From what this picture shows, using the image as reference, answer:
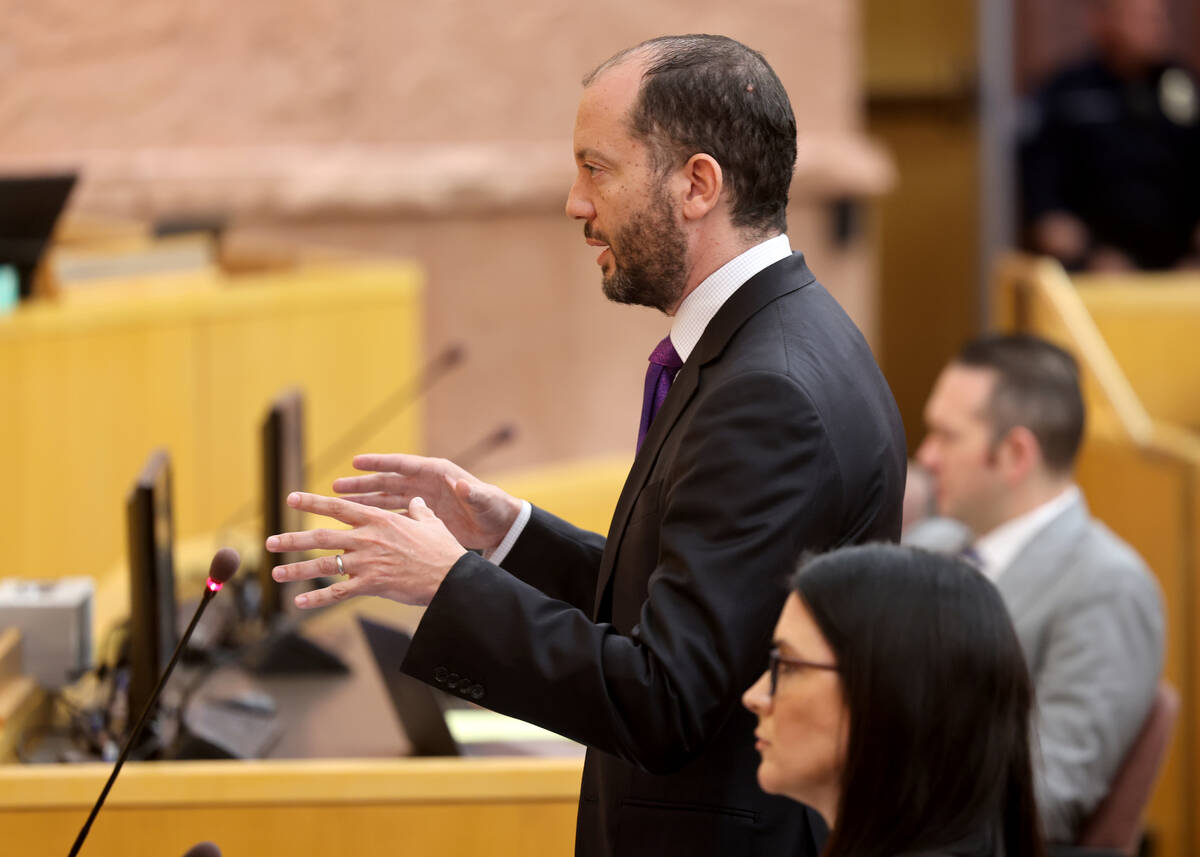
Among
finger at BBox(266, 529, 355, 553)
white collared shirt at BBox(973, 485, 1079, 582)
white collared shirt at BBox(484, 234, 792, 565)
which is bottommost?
white collared shirt at BBox(973, 485, 1079, 582)

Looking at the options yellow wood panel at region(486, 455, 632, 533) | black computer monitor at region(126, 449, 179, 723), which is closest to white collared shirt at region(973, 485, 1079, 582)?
yellow wood panel at region(486, 455, 632, 533)

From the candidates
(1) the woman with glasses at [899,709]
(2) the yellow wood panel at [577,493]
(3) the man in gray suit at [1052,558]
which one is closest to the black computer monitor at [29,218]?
(2) the yellow wood panel at [577,493]

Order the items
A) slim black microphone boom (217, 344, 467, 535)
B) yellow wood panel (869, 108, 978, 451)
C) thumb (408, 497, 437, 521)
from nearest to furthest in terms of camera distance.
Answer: thumb (408, 497, 437, 521) < slim black microphone boom (217, 344, 467, 535) < yellow wood panel (869, 108, 978, 451)

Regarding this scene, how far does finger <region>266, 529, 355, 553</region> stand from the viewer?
143 centimetres

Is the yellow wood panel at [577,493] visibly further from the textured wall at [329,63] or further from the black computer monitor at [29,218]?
the textured wall at [329,63]

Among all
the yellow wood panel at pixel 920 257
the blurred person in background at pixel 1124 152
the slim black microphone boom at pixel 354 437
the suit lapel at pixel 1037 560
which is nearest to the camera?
the suit lapel at pixel 1037 560

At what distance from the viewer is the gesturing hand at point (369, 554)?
1435mm

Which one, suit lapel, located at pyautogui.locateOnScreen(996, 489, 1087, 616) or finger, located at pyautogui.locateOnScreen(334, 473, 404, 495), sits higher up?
finger, located at pyautogui.locateOnScreen(334, 473, 404, 495)

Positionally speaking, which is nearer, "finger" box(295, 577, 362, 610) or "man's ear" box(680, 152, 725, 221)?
"finger" box(295, 577, 362, 610)

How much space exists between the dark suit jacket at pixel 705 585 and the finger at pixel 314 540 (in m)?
0.10

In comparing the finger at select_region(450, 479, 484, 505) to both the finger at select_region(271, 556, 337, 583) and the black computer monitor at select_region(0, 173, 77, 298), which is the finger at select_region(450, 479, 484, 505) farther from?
the black computer monitor at select_region(0, 173, 77, 298)

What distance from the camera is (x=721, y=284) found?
159cm

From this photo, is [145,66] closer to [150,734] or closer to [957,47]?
[957,47]

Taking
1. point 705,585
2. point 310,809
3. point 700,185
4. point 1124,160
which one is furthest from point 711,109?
point 1124,160
